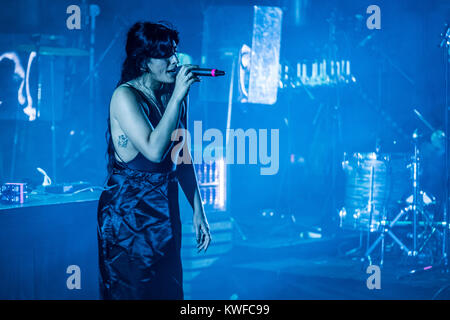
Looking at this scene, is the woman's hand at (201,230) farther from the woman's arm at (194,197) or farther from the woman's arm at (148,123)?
the woman's arm at (148,123)

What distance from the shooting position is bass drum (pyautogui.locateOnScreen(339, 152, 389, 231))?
6371 mm

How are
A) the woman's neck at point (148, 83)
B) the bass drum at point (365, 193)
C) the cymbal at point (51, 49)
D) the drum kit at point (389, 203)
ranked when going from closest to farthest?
the woman's neck at point (148, 83)
the cymbal at point (51, 49)
the drum kit at point (389, 203)
the bass drum at point (365, 193)

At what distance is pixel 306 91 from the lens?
8.73 metres

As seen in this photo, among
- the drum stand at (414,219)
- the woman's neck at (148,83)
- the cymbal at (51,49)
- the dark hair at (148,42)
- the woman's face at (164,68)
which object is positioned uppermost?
the cymbal at (51,49)

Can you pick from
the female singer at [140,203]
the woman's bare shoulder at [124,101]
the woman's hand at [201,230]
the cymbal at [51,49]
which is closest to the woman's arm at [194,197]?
the woman's hand at [201,230]

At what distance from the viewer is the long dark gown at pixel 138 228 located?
211cm

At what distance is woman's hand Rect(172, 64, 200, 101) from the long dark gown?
217 millimetres

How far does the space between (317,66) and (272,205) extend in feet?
8.15

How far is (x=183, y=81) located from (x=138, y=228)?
2.18ft

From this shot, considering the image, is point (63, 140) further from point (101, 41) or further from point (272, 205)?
point (272, 205)

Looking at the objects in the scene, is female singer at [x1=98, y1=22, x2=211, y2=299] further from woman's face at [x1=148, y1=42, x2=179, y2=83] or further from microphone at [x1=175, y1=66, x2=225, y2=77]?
microphone at [x1=175, y1=66, x2=225, y2=77]

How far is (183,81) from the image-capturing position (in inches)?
78.2

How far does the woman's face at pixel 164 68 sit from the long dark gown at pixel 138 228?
0.12 m
